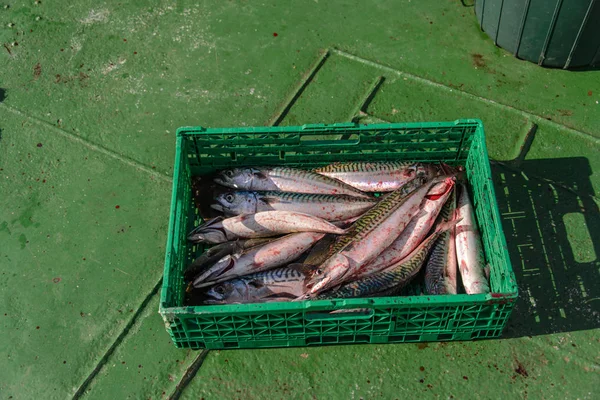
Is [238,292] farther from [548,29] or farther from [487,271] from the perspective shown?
[548,29]

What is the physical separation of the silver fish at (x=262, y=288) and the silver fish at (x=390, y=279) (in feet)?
0.63

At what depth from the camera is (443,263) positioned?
378cm

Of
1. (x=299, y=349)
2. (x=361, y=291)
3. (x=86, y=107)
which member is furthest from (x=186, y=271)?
(x=86, y=107)

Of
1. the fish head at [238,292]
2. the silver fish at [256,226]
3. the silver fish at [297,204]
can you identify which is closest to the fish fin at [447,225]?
the silver fish at [297,204]

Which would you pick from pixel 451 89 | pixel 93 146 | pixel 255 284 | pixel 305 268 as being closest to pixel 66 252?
pixel 93 146

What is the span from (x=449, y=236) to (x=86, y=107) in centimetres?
313

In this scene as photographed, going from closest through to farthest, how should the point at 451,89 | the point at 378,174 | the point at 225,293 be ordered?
the point at 225,293 → the point at 378,174 → the point at 451,89

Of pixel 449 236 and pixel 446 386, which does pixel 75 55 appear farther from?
pixel 446 386

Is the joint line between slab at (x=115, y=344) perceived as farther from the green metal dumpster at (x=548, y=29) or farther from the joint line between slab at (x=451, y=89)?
the green metal dumpster at (x=548, y=29)

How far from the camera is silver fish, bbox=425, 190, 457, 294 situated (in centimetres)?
366

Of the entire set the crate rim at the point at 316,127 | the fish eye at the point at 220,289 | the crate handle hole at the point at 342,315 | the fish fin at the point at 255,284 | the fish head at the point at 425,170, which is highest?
the crate rim at the point at 316,127

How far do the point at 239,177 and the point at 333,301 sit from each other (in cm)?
135

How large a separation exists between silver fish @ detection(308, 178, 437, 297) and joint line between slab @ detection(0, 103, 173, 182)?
5.17 feet

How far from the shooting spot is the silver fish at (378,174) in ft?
13.7
